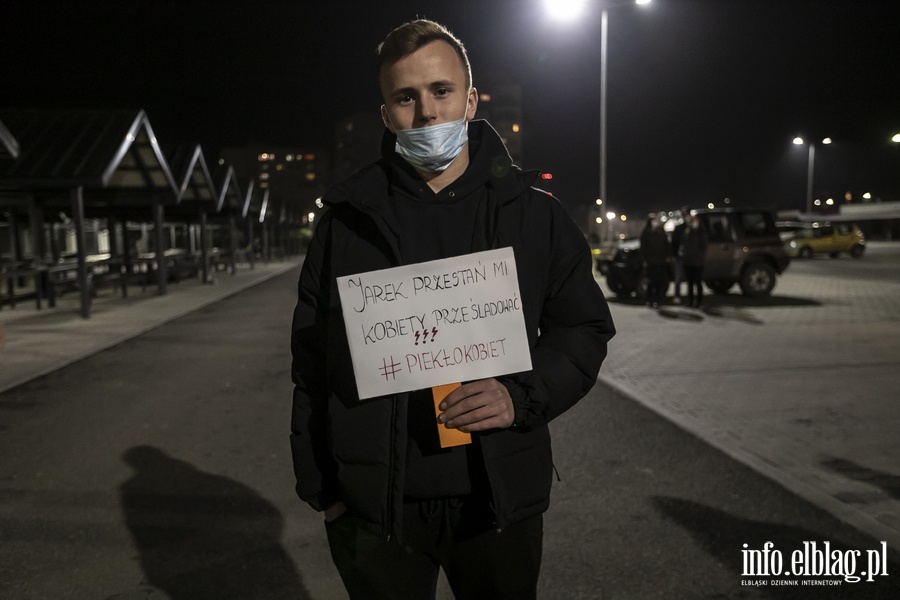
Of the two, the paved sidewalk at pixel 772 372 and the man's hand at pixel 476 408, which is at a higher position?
the man's hand at pixel 476 408

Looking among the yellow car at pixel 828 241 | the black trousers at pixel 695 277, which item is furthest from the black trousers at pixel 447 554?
the yellow car at pixel 828 241

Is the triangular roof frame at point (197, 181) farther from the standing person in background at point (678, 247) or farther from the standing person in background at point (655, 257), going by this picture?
the standing person in background at point (678, 247)

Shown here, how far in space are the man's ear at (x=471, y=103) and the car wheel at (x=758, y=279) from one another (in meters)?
16.7

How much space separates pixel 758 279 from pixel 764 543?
48.5 feet

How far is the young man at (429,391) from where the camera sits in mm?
1844

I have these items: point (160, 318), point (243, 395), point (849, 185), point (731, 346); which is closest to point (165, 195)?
point (160, 318)

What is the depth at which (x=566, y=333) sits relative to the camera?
1.92 meters

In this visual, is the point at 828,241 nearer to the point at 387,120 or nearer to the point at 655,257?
the point at 655,257

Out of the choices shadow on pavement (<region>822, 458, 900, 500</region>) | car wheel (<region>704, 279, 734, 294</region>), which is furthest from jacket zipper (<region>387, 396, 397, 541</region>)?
car wheel (<region>704, 279, 734, 294</region>)

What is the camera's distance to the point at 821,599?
11.0 feet

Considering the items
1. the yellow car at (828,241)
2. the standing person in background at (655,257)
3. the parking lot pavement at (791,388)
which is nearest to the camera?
the parking lot pavement at (791,388)

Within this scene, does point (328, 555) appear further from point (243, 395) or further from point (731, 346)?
point (731, 346)

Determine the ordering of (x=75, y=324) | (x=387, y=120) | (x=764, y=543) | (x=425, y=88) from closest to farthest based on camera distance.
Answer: (x=425, y=88) < (x=387, y=120) < (x=764, y=543) < (x=75, y=324)

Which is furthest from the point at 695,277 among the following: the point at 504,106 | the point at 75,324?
the point at 504,106
